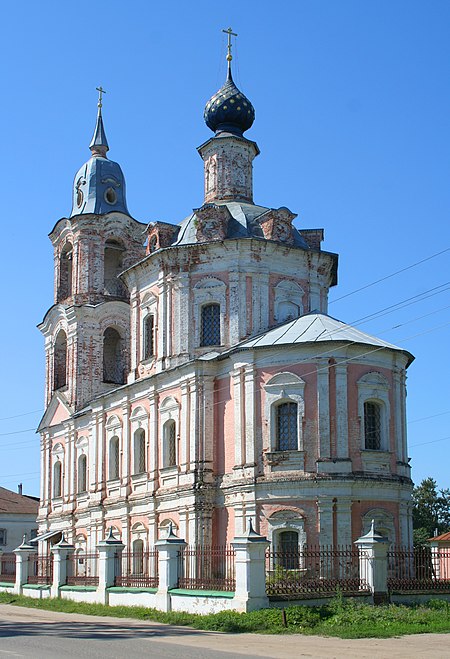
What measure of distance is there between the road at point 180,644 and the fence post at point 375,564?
3789 mm

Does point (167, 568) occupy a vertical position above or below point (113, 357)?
below

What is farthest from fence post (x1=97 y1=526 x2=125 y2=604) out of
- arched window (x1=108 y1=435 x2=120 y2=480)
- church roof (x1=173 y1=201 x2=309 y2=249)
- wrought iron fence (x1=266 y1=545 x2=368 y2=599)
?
church roof (x1=173 y1=201 x2=309 y2=249)

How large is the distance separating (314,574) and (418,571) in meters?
2.69

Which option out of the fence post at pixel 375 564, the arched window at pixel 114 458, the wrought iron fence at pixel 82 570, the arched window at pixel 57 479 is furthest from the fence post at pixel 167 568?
the arched window at pixel 57 479

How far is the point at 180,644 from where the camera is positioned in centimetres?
1501

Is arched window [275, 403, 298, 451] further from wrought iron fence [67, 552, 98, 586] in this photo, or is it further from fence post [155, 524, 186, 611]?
wrought iron fence [67, 552, 98, 586]

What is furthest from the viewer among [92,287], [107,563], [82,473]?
[92,287]

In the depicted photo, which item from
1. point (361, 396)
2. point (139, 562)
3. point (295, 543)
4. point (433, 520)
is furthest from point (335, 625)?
point (433, 520)

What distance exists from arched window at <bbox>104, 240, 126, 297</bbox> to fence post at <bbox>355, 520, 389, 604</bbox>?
767 inches

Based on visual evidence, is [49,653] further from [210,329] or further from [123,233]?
[123,233]

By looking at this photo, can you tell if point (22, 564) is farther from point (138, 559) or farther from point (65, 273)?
point (65, 273)

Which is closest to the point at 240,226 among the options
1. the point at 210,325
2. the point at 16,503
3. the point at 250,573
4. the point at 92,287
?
the point at 210,325

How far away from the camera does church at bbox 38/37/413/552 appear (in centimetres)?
2484

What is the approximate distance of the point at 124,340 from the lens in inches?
1446
